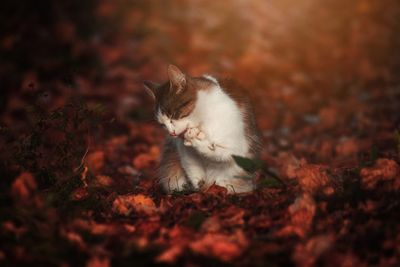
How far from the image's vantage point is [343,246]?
3350mm

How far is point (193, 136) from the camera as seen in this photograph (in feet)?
14.8

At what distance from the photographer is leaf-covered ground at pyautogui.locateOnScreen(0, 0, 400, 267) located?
340cm

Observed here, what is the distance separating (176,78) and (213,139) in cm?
55

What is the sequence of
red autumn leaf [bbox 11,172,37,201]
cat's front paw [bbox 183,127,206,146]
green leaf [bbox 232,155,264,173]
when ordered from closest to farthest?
red autumn leaf [bbox 11,172,37,201], green leaf [bbox 232,155,264,173], cat's front paw [bbox 183,127,206,146]

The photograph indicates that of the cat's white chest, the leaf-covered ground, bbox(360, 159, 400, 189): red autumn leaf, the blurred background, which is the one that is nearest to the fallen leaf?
the leaf-covered ground

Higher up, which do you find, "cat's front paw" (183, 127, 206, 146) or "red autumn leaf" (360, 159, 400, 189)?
"red autumn leaf" (360, 159, 400, 189)

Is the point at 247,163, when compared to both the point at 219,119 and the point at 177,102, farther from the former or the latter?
the point at 177,102

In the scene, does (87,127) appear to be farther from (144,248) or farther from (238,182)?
(144,248)

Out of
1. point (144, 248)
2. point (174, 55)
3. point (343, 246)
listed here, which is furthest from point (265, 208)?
point (174, 55)

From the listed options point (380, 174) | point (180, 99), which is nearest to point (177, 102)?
point (180, 99)

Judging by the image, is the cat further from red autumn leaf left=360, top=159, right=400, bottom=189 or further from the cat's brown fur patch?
red autumn leaf left=360, top=159, right=400, bottom=189

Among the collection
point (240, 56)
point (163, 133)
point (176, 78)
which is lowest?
point (163, 133)

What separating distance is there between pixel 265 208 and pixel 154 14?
875cm

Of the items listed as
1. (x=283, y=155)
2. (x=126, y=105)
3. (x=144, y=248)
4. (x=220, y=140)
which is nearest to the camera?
(x=144, y=248)
